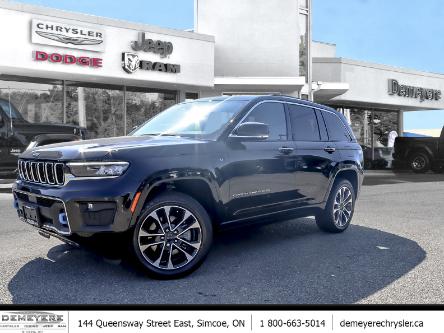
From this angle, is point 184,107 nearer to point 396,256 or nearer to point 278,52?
point 396,256

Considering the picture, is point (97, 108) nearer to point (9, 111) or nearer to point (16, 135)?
point (9, 111)

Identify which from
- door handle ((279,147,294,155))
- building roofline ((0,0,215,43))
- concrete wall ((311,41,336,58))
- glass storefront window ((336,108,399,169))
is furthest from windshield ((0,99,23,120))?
concrete wall ((311,41,336,58))

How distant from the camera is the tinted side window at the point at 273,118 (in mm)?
5273

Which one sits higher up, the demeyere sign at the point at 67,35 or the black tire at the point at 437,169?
the demeyere sign at the point at 67,35

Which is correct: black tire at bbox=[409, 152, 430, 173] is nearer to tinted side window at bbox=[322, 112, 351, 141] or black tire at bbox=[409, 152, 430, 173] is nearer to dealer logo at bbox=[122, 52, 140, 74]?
dealer logo at bbox=[122, 52, 140, 74]

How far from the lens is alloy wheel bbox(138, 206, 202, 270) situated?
13.6 feet

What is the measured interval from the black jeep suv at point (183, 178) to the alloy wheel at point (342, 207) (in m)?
0.32

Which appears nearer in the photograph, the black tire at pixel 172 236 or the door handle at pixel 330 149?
the black tire at pixel 172 236

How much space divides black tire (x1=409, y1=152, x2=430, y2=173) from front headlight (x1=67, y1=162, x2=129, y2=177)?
1881cm

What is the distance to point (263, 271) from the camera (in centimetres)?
450

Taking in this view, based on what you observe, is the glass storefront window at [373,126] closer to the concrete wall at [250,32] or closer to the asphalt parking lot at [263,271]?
the concrete wall at [250,32]

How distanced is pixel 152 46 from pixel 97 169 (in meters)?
16.9

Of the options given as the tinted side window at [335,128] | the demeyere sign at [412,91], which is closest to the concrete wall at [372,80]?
the demeyere sign at [412,91]

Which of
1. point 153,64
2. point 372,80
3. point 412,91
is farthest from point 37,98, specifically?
point 412,91
